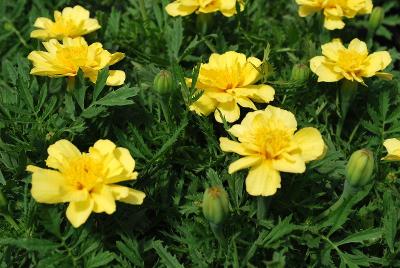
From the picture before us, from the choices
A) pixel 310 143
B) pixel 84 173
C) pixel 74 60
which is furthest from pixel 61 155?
pixel 310 143

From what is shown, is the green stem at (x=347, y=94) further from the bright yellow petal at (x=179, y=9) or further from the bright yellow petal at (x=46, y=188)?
the bright yellow petal at (x=46, y=188)

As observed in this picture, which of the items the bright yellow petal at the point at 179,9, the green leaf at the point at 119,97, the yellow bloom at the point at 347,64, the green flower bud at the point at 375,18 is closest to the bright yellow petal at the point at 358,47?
the yellow bloom at the point at 347,64

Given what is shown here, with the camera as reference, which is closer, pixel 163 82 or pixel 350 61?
pixel 163 82

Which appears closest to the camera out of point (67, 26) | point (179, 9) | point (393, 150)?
point (393, 150)

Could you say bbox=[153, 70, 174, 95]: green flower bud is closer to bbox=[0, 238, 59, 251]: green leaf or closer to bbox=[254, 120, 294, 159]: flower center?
bbox=[254, 120, 294, 159]: flower center

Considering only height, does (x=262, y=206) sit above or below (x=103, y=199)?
below

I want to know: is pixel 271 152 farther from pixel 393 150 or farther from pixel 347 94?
pixel 347 94

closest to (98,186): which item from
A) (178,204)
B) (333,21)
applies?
(178,204)

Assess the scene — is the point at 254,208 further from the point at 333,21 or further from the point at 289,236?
the point at 333,21
